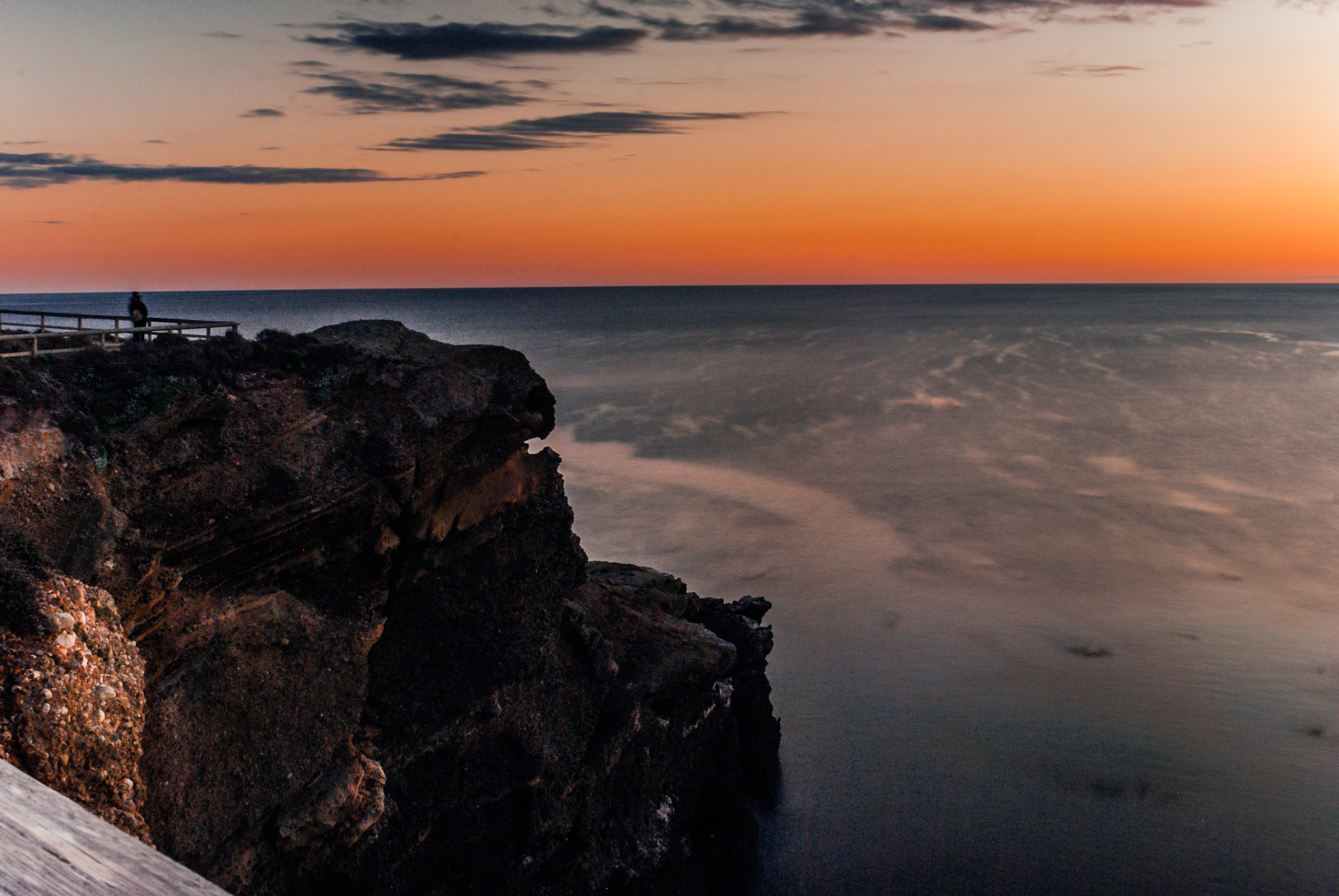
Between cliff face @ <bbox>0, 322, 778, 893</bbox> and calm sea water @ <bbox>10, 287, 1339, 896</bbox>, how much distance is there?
7.03 metres

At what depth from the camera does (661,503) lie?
164 ft

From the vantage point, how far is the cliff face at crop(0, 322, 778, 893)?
13664mm

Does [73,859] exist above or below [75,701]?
above

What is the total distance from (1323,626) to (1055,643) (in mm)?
10367

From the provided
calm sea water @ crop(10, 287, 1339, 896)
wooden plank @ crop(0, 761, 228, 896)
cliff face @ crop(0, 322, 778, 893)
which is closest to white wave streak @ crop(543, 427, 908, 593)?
calm sea water @ crop(10, 287, 1339, 896)

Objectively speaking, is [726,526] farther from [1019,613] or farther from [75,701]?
[75,701]

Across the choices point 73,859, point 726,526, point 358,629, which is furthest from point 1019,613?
point 73,859

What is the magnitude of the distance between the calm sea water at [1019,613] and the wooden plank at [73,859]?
22575 millimetres

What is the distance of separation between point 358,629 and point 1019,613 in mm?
28149

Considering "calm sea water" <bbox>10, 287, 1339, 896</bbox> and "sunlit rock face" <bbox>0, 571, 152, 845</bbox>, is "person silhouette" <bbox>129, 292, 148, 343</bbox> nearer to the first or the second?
"sunlit rock face" <bbox>0, 571, 152, 845</bbox>

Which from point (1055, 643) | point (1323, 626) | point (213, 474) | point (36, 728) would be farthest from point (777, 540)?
point (36, 728)

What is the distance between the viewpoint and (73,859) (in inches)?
114

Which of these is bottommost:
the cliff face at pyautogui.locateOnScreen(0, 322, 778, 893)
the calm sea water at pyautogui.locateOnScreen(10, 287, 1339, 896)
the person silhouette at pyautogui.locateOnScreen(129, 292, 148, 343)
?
the calm sea water at pyautogui.locateOnScreen(10, 287, 1339, 896)

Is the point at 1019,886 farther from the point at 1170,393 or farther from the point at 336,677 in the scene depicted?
the point at 1170,393
